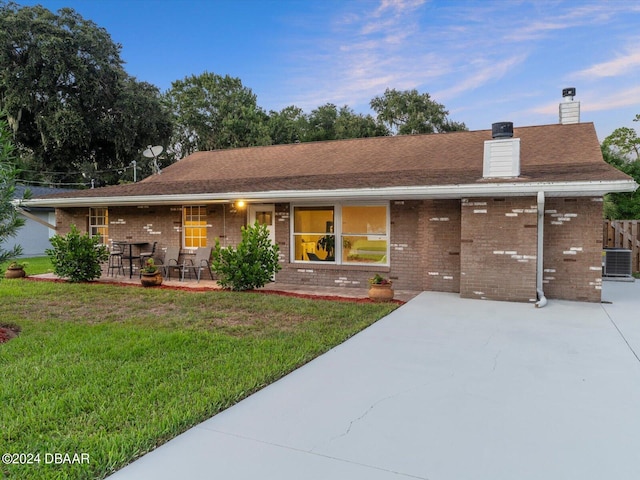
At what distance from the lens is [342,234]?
32.6 feet

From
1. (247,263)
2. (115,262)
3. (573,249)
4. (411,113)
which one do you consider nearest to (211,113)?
(411,113)

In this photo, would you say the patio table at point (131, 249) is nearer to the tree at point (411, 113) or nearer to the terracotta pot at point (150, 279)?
the terracotta pot at point (150, 279)

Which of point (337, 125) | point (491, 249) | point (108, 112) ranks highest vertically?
point (337, 125)

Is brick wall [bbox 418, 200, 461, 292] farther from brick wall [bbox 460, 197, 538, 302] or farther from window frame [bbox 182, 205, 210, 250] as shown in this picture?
window frame [bbox 182, 205, 210, 250]

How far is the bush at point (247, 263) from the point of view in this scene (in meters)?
8.89

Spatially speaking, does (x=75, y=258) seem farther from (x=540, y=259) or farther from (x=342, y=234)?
(x=540, y=259)

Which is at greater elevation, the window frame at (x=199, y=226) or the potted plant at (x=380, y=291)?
the window frame at (x=199, y=226)

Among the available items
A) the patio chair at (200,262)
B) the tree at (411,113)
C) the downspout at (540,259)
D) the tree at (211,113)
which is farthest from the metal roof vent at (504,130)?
the tree at (211,113)

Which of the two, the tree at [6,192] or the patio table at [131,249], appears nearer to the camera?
the tree at [6,192]

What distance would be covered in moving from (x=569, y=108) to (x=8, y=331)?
45.3 feet

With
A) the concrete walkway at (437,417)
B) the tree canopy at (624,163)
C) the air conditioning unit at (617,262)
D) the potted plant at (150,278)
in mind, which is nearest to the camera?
the concrete walkway at (437,417)

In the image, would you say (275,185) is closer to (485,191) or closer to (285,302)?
(285,302)

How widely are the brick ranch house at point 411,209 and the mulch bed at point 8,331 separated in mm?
4539

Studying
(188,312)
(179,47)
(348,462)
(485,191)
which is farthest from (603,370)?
(179,47)
